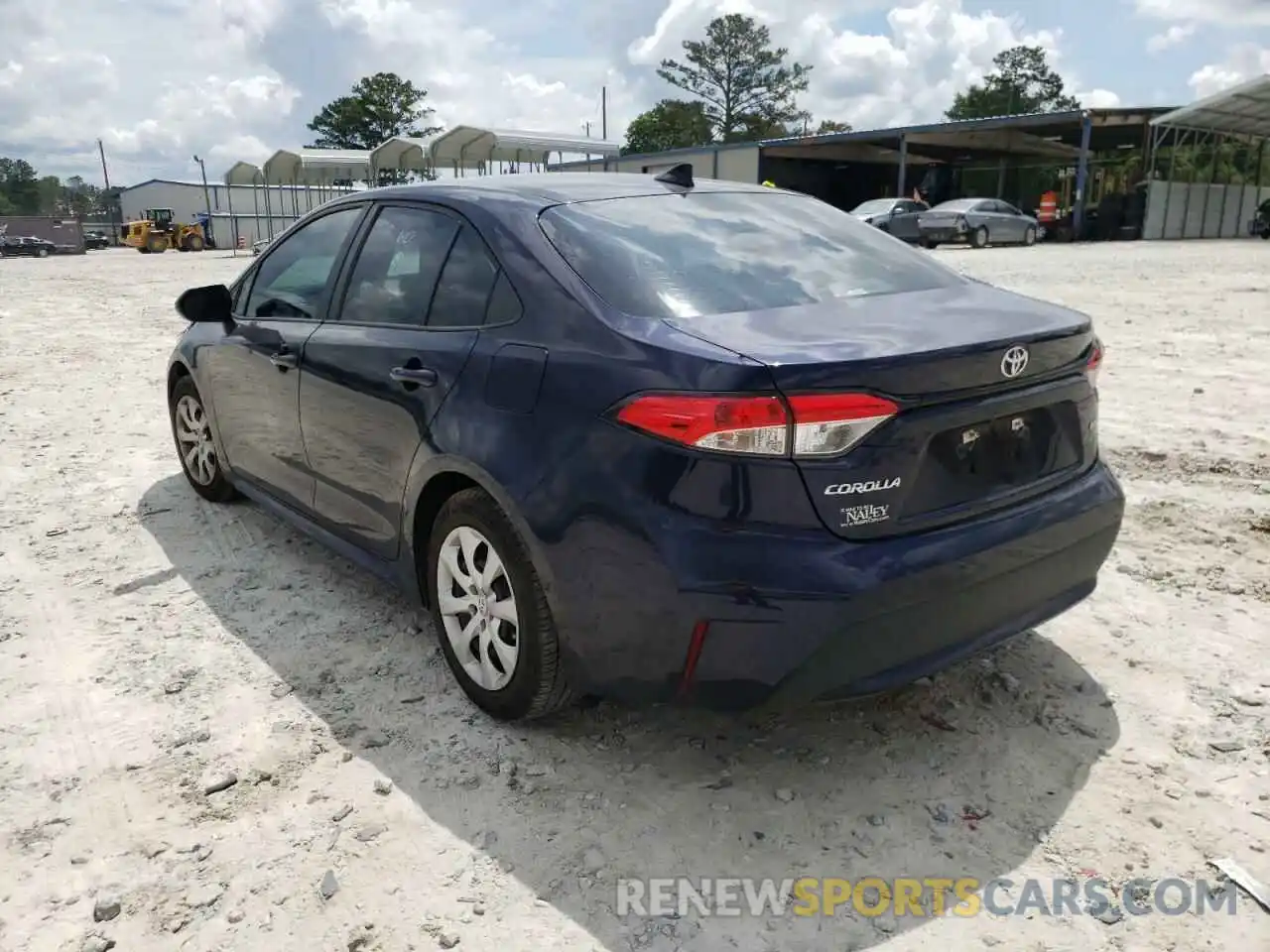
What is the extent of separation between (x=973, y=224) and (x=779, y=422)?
27.3 meters

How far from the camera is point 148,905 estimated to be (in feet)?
7.32

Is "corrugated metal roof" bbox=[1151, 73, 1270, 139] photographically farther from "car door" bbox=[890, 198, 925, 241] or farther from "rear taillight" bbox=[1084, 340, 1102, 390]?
"rear taillight" bbox=[1084, 340, 1102, 390]

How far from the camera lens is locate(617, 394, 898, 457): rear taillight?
7.11 ft

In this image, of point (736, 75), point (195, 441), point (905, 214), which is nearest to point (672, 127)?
point (736, 75)

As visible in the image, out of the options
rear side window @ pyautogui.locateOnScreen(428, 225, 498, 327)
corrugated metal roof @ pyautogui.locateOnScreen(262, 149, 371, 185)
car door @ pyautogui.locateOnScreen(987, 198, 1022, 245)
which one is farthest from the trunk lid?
corrugated metal roof @ pyautogui.locateOnScreen(262, 149, 371, 185)

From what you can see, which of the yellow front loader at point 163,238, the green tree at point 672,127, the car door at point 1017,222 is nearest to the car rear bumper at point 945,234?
the car door at point 1017,222

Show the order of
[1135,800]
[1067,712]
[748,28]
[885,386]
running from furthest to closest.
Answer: [748,28], [1067,712], [1135,800], [885,386]

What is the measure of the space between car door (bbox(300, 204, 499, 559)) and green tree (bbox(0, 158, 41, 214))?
101 m

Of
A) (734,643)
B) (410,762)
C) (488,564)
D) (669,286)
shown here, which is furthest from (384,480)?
(734,643)

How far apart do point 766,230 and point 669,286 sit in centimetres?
65

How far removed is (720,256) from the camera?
2.82 m

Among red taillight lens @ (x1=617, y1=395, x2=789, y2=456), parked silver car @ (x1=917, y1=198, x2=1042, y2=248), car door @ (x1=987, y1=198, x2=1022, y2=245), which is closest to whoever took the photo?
red taillight lens @ (x1=617, y1=395, x2=789, y2=456)

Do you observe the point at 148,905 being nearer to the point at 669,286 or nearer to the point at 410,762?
the point at 410,762

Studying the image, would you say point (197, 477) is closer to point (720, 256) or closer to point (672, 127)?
point (720, 256)
